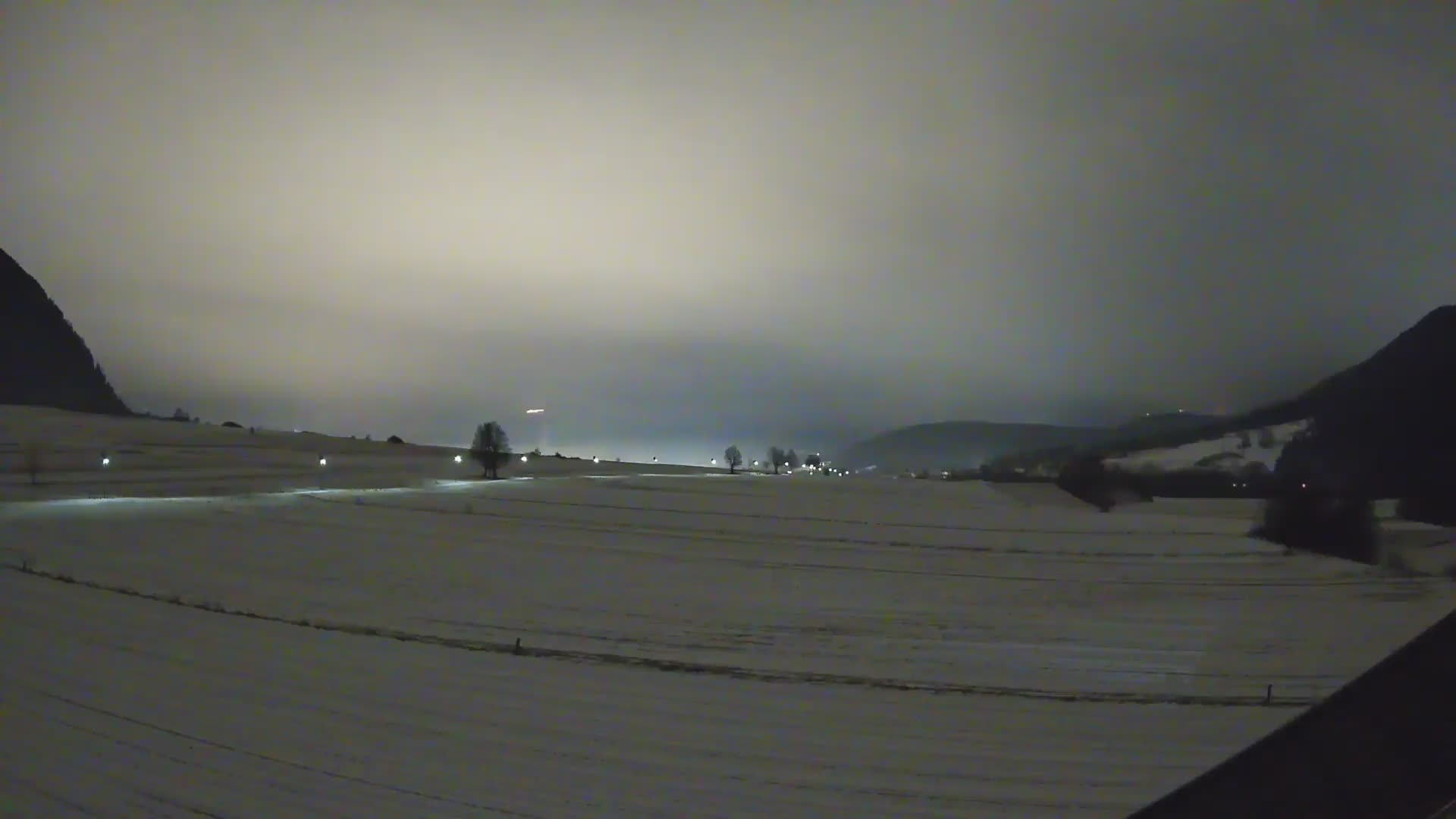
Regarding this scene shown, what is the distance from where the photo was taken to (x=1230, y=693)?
11.2 meters

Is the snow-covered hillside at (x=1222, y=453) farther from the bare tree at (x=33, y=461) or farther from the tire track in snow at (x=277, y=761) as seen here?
the bare tree at (x=33, y=461)

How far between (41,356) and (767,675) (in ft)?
549

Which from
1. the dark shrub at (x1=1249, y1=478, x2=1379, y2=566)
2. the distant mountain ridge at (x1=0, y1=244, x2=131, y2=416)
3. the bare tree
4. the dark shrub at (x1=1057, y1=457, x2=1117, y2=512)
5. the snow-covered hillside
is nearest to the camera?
the dark shrub at (x1=1249, y1=478, x2=1379, y2=566)

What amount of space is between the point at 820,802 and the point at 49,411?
3125 inches

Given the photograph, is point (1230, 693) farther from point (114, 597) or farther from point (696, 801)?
point (114, 597)

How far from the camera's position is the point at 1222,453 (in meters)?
34.7

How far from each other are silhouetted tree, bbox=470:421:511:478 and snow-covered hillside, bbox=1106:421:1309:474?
113 ft

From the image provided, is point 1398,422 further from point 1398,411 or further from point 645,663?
point 645,663

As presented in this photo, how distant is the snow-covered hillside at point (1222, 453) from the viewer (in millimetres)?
30484

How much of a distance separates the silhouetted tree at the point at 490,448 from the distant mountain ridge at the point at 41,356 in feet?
324

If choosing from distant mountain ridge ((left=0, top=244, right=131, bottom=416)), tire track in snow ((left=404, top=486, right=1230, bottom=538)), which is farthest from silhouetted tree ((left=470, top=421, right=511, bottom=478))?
distant mountain ridge ((left=0, top=244, right=131, bottom=416))

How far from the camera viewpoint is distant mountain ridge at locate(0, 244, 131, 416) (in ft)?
407

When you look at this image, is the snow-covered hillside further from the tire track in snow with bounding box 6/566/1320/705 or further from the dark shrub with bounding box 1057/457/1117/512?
the tire track in snow with bounding box 6/566/1320/705

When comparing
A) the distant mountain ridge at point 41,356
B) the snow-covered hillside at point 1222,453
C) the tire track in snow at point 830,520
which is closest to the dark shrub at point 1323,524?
the tire track in snow at point 830,520
